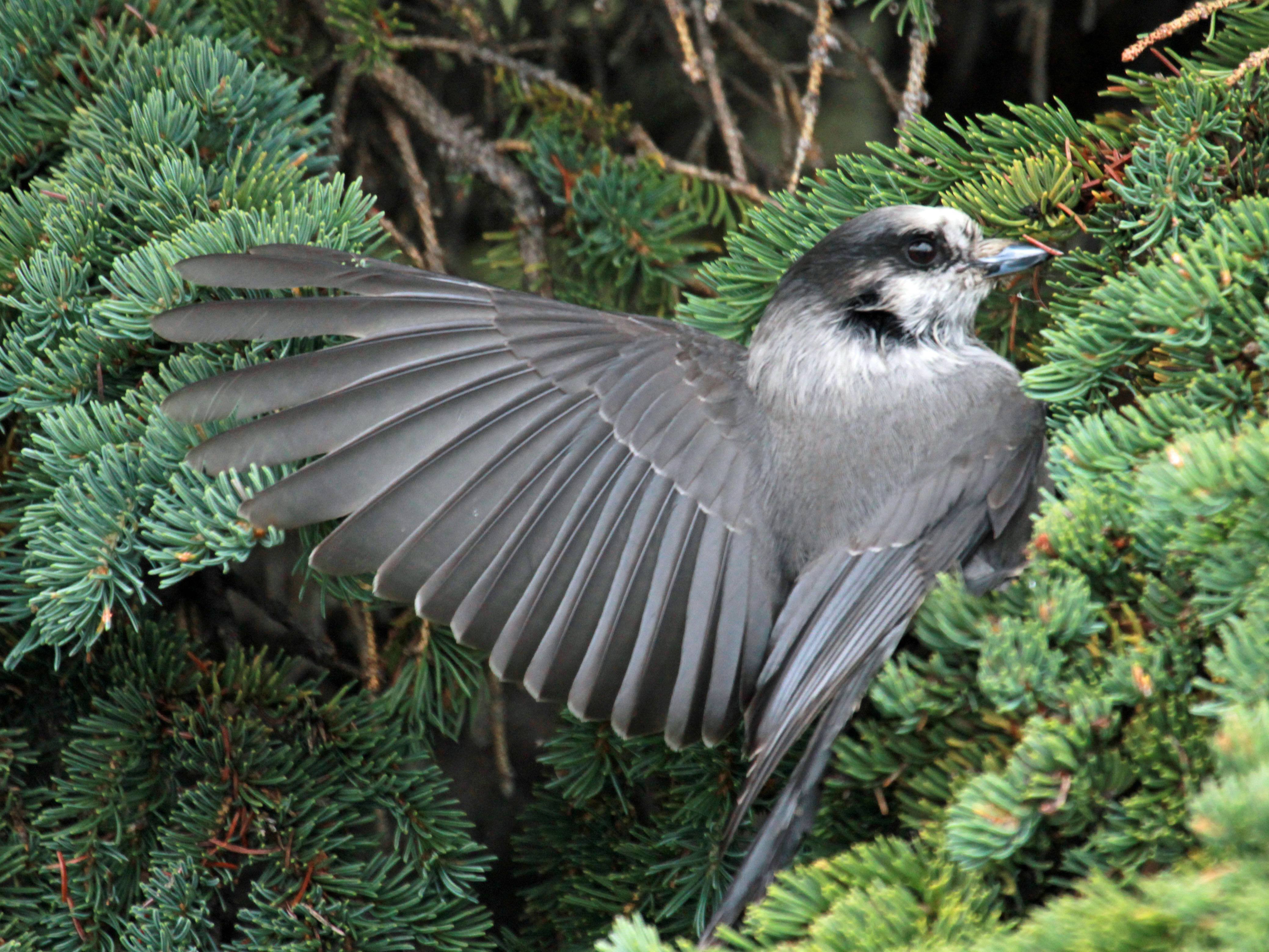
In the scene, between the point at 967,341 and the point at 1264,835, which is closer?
the point at 1264,835

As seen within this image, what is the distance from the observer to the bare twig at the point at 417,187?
257 cm

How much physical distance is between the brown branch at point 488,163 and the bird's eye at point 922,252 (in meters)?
0.82

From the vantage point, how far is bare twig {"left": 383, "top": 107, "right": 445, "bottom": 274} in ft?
8.45

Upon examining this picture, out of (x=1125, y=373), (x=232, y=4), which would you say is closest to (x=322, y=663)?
(x=232, y=4)

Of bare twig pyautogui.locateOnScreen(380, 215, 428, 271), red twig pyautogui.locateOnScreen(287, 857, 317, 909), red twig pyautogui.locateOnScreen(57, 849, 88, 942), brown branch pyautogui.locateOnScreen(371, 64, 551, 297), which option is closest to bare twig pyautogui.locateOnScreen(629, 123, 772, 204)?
brown branch pyautogui.locateOnScreen(371, 64, 551, 297)

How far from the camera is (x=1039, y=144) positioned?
2039 millimetres

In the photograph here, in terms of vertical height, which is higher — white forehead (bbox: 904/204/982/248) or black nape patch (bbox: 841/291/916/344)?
white forehead (bbox: 904/204/982/248)

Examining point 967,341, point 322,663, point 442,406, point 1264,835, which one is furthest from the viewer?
point 967,341

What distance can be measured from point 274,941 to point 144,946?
19 cm

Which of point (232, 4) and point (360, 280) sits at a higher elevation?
point (232, 4)

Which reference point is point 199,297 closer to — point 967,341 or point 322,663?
point 322,663

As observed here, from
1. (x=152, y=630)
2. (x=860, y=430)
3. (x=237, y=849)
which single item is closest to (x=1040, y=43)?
(x=860, y=430)

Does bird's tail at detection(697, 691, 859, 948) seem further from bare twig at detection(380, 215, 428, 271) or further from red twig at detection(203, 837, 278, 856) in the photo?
bare twig at detection(380, 215, 428, 271)

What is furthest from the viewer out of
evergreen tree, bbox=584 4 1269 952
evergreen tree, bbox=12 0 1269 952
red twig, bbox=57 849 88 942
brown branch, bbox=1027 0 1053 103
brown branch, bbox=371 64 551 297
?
brown branch, bbox=1027 0 1053 103
